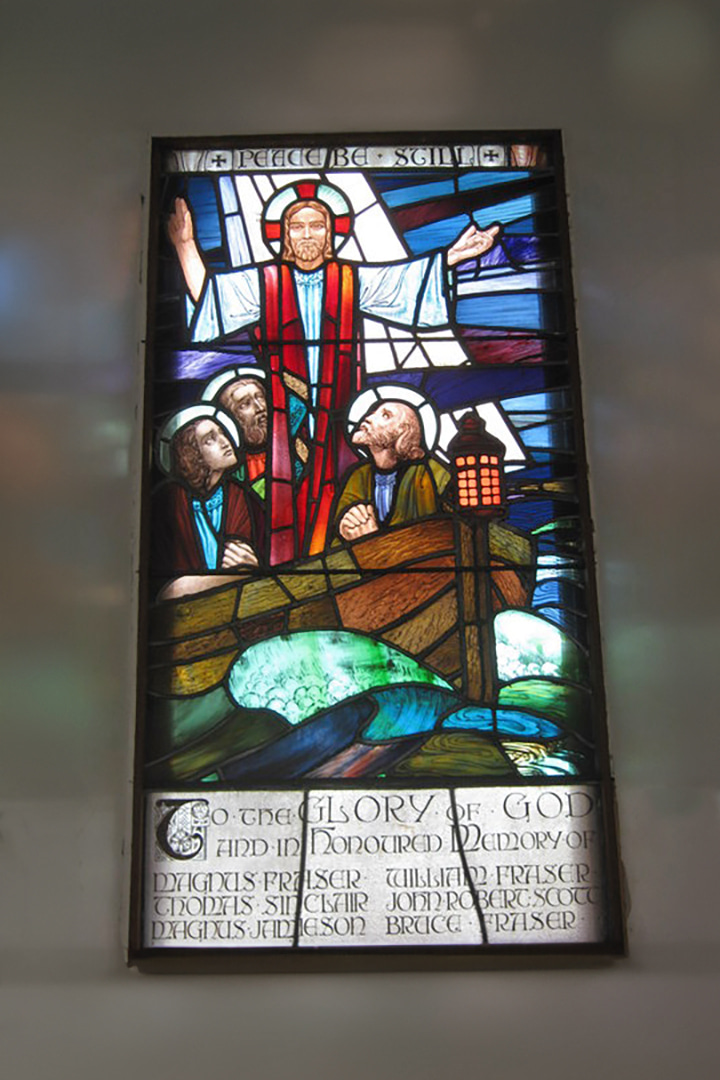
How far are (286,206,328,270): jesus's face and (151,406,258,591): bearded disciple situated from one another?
0.58 metres

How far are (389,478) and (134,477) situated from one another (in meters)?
0.75

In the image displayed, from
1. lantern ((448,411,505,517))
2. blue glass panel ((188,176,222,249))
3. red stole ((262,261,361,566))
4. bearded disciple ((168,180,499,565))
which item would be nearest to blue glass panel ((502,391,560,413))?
lantern ((448,411,505,517))

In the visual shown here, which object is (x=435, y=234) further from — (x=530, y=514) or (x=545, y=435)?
A: (x=530, y=514)

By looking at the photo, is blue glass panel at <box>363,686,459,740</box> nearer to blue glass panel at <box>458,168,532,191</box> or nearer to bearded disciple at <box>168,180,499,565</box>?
bearded disciple at <box>168,180,499,565</box>

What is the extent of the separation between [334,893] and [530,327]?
71.0 inches

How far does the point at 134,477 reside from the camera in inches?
164

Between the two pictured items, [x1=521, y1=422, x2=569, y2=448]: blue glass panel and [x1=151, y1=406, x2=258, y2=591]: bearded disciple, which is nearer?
[x1=151, y1=406, x2=258, y2=591]: bearded disciple

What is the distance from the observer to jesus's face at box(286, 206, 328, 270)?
14.7 ft

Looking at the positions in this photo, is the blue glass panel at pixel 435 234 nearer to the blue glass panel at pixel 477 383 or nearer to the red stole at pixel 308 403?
the red stole at pixel 308 403

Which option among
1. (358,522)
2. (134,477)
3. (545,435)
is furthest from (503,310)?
(134,477)

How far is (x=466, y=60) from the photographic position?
4609 mm

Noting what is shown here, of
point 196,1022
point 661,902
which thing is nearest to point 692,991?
point 661,902

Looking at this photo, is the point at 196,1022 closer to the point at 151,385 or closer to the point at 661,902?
the point at 661,902

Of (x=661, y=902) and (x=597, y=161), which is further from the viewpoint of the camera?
(x=597, y=161)
